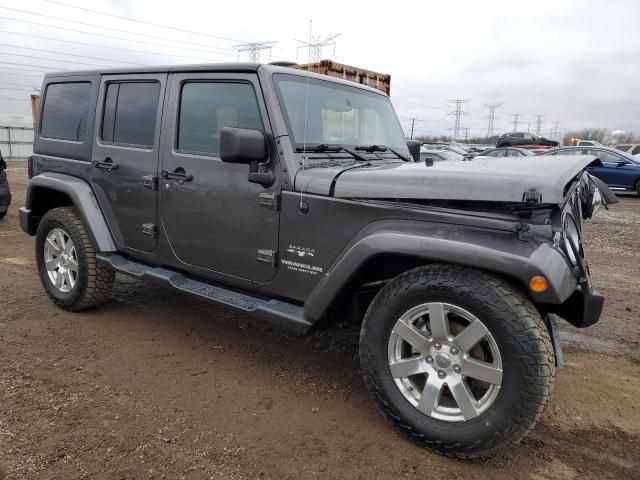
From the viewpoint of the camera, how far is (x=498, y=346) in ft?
7.61

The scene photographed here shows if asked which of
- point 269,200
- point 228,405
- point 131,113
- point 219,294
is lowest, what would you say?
point 228,405

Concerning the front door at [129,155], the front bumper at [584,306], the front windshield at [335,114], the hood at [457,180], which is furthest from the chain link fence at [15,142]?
the front bumper at [584,306]

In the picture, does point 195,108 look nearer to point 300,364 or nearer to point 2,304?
point 300,364

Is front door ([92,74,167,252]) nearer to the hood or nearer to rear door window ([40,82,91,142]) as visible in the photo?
rear door window ([40,82,91,142])

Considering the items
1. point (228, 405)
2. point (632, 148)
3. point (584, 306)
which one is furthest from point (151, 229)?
point (632, 148)

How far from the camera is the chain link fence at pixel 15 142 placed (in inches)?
1161

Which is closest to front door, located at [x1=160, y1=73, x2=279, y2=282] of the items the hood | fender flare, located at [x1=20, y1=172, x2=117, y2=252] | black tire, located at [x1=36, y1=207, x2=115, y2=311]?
the hood

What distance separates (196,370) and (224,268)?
0.73 meters

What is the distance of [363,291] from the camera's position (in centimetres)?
295

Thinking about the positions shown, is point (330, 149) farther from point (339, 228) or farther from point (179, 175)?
point (179, 175)

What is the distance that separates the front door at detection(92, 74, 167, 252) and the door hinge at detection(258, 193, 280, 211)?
108 cm

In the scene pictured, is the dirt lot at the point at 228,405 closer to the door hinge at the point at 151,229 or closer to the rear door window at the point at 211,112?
the door hinge at the point at 151,229

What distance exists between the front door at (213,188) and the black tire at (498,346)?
0.88 meters

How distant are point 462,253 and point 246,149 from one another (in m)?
1.32
